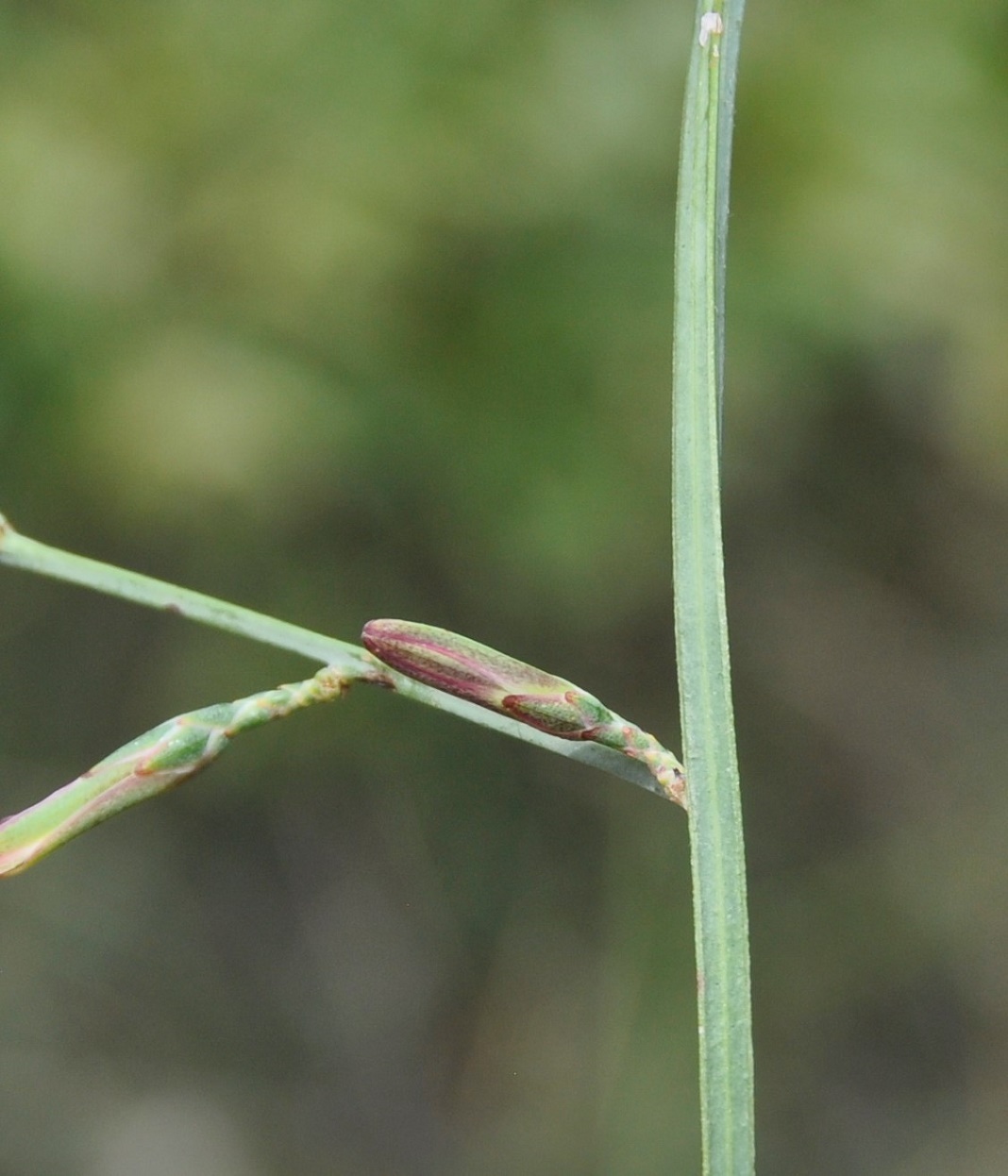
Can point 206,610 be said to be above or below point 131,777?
above

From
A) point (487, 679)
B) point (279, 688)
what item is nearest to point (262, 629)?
point (279, 688)

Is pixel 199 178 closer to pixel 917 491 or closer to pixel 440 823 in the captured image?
pixel 440 823

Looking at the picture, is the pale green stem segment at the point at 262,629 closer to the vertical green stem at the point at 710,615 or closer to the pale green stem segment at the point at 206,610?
the pale green stem segment at the point at 206,610

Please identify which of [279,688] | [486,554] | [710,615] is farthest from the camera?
[486,554]

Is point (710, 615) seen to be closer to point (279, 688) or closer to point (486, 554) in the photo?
point (279, 688)

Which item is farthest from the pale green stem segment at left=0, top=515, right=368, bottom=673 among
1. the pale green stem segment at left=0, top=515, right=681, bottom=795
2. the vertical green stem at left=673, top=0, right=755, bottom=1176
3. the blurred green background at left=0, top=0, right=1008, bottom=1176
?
the blurred green background at left=0, top=0, right=1008, bottom=1176
